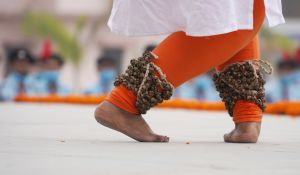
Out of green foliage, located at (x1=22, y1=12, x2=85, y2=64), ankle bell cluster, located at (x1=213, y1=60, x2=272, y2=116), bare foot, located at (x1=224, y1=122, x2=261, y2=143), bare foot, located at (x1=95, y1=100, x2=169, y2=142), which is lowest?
green foliage, located at (x1=22, y1=12, x2=85, y2=64)

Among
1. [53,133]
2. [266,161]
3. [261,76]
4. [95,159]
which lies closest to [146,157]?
[95,159]

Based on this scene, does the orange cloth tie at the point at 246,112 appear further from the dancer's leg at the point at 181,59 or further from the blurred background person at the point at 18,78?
the blurred background person at the point at 18,78

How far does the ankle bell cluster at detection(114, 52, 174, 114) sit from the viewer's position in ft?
9.03

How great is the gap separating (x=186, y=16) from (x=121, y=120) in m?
0.44

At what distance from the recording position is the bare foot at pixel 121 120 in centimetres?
281

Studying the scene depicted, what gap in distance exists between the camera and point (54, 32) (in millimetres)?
19328

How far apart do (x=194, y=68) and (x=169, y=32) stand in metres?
0.17

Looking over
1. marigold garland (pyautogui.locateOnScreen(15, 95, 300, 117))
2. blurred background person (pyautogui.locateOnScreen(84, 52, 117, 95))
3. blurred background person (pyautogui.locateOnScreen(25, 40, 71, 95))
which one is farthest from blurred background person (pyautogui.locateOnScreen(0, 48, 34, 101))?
blurred background person (pyautogui.locateOnScreen(84, 52, 117, 95))

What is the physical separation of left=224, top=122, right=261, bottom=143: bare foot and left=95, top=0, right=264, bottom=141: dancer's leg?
0.28 metres

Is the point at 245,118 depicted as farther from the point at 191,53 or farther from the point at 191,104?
the point at 191,104

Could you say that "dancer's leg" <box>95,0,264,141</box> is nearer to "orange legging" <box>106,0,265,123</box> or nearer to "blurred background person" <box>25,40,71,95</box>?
"orange legging" <box>106,0,265,123</box>

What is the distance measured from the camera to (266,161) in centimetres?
217

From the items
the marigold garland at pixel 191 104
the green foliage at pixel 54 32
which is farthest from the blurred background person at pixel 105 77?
the green foliage at pixel 54 32

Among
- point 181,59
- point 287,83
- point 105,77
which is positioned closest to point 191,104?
point 287,83
